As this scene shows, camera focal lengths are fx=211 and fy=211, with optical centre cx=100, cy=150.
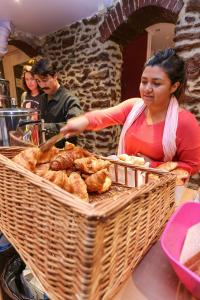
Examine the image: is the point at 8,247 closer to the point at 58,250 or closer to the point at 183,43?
the point at 58,250

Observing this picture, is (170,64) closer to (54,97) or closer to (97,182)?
(97,182)

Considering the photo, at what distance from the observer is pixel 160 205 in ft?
1.59

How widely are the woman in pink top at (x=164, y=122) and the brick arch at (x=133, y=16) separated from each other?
1.27 meters

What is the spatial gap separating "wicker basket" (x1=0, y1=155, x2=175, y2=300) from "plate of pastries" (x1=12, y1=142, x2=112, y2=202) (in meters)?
0.07

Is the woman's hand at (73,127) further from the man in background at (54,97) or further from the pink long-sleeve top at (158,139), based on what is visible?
the man in background at (54,97)

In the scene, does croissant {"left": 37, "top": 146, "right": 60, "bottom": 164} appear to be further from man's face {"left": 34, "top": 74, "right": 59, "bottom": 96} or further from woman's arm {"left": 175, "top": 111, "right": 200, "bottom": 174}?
man's face {"left": 34, "top": 74, "right": 59, "bottom": 96}

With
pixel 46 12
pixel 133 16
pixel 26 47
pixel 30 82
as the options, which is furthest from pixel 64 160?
pixel 26 47

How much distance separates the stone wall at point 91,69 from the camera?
2.82 m

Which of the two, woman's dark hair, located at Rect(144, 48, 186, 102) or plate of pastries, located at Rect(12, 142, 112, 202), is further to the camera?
woman's dark hair, located at Rect(144, 48, 186, 102)

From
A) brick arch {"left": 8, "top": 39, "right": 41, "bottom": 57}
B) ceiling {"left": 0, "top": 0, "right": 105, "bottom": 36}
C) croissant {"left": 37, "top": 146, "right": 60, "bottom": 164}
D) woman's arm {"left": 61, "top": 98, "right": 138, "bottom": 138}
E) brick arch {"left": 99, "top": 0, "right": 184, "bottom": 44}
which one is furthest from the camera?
brick arch {"left": 8, "top": 39, "right": 41, "bottom": 57}

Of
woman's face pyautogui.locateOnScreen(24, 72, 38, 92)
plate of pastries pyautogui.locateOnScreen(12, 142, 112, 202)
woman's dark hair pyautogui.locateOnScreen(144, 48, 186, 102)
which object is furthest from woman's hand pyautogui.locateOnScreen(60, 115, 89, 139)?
woman's face pyautogui.locateOnScreen(24, 72, 38, 92)

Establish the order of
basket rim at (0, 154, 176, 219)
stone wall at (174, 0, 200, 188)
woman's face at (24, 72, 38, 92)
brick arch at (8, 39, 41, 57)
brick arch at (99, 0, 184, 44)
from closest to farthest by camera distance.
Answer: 1. basket rim at (0, 154, 176, 219)
2. stone wall at (174, 0, 200, 188)
3. brick arch at (99, 0, 184, 44)
4. woman's face at (24, 72, 38, 92)
5. brick arch at (8, 39, 41, 57)

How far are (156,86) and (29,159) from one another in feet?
2.41

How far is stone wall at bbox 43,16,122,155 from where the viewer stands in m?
2.82
